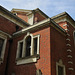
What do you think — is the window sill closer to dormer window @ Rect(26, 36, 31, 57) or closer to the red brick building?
the red brick building

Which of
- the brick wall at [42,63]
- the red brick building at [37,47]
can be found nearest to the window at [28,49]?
the red brick building at [37,47]

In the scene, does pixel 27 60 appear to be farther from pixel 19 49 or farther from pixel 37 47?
pixel 19 49

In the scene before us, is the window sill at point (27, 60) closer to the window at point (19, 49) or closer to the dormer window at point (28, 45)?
the window at point (19, 49)

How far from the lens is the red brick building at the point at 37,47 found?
8.65 metres

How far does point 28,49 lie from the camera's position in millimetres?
10383

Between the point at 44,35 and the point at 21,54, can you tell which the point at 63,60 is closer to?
the point at 44,35

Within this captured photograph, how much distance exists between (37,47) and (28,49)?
1399 millimetres

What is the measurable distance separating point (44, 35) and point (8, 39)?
4.48 meters

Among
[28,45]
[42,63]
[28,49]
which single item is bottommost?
[42,63]

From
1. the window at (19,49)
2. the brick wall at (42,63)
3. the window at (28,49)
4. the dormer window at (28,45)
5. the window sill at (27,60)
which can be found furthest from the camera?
the window at (19,49)

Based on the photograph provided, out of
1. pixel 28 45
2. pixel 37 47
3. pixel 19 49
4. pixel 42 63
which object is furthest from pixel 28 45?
pixel 42 63

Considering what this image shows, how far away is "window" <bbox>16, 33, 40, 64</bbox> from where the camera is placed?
9312mm

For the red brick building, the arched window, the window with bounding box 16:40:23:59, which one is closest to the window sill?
the red brick building

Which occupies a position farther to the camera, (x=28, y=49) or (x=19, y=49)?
(x=19, y=49)
